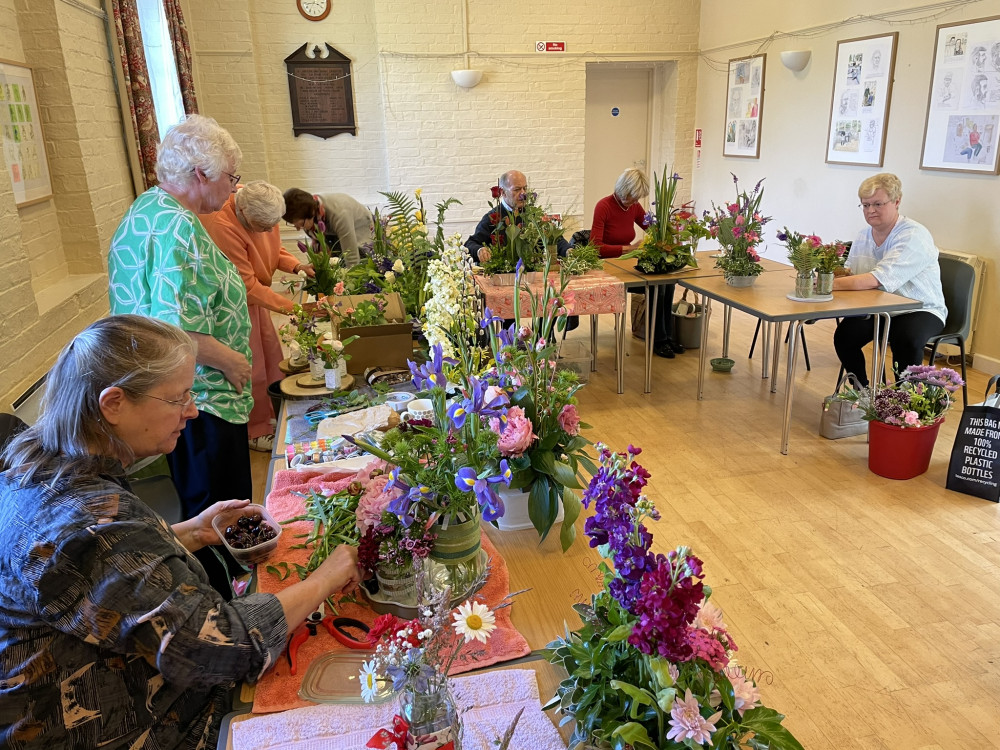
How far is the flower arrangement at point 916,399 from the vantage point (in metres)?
3.30

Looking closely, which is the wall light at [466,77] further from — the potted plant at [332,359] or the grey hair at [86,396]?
the grey hair at [86,396]

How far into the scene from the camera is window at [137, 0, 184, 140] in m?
5.23

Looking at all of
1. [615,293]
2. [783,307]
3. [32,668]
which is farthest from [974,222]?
[32,668]

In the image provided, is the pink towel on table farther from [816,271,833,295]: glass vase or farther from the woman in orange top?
[816,271,833,295]: glass vase

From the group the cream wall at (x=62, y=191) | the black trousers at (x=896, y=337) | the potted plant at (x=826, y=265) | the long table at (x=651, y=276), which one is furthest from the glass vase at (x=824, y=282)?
the cream wall at (x=62, y=191)

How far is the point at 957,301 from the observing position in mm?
3959

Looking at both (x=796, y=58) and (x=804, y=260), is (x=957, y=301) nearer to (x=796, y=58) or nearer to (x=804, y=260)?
(x=804, y=260)

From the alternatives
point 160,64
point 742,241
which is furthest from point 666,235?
point 160,64

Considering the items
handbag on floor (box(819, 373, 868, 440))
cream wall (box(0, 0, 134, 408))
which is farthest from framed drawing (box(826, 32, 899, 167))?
cream wall (box(0, 0, 134, 408))

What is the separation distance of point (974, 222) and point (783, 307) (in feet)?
6.99

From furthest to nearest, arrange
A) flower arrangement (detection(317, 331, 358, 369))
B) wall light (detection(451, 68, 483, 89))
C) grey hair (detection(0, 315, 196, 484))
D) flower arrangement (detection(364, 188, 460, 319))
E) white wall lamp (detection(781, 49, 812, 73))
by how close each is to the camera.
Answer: wall light (detection(451, 68, 483, 89)) → white wall lamp (detection(781, 49, 812, 73)) → flower arrangement (detection(364, 188, 460, 319)) → flower arrangement (detection(317, 331, 358, 369)) → grey hair (detection(0, 315, 196, 484))

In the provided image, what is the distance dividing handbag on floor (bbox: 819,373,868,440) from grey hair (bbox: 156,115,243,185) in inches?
125

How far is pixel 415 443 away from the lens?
4.43 ft

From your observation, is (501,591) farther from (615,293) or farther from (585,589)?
(615,293)
